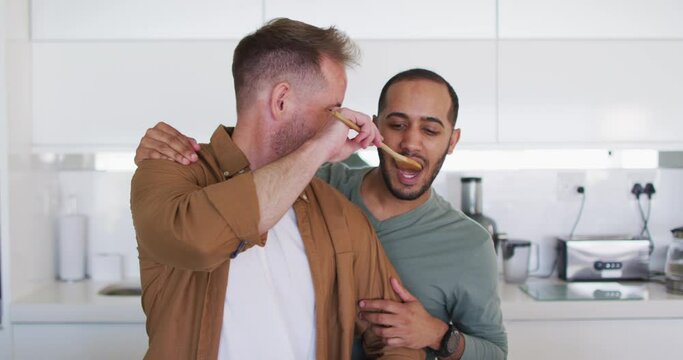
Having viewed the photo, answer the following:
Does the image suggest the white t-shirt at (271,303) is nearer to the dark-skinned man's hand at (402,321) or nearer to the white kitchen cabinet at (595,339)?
the dark-skinned man's hand at (402,321)

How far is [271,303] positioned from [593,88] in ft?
6.23

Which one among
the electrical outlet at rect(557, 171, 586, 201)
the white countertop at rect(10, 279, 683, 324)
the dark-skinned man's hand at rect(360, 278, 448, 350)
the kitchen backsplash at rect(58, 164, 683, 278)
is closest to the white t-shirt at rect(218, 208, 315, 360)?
the dark-skinned man's hand at rect(360, 278, 448, 350)

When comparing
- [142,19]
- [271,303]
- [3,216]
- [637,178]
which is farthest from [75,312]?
[637,178]

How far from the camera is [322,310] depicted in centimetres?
109


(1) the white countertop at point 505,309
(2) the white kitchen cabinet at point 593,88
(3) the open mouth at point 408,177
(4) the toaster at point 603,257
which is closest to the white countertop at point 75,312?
(1) the white countertop at point 505,309

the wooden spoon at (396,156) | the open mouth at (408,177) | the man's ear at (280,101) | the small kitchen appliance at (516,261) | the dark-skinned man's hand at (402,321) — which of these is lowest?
the small kitchen appliance at (516,261)

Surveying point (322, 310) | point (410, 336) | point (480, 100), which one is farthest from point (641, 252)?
point (322, 310)

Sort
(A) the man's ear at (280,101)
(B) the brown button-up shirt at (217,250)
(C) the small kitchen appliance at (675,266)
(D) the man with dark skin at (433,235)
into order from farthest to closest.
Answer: (C) the small kitchen appliance at (675,266)
(D) the man with dark skin at (433,235)
(A) the man's ear at (280,101)
(B) the brown button-up shirt at (217,250)

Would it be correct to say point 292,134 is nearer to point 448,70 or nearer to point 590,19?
point 448,70

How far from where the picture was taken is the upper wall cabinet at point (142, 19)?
7.70 feet

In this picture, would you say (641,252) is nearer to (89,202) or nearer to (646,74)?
(646,74)

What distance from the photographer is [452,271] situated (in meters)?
1.30

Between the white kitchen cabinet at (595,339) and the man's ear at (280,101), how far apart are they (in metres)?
1.49

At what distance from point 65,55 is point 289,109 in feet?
5.41
